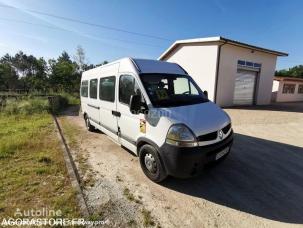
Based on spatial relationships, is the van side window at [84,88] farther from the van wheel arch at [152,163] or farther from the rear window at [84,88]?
the van wheel arch at [152,163]

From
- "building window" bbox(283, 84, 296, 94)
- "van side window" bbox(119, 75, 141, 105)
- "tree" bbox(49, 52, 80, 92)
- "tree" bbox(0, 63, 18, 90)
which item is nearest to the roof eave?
"building window" bbox(283, 84, 296, 94)

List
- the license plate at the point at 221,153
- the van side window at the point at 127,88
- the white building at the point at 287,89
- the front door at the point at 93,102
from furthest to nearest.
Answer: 1. the white building at the point at 287,89
2. the front door at the point at 93,102
3. the van side window at the point at 127,88
4. the license plate at the point at 221,153

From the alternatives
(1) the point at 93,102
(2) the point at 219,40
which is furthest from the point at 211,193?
(2) the point at 219,40

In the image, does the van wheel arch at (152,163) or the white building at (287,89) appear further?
the white building at (287,89)

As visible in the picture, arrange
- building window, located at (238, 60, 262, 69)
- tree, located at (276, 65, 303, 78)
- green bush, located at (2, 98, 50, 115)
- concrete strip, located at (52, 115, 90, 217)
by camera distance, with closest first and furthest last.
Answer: concrete strip, located at (52, 115, 90, 217) < green bush, located at (2, 98, 50, 115) < building window, located at (238, 60, 262, 69) < tree, located at (276, 65, 303, 78)

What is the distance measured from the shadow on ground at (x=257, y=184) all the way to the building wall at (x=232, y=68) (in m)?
9.32

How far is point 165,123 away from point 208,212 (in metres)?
1.50

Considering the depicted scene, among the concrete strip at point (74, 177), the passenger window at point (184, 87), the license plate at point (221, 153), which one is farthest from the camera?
the passenger window at point (184, 87)

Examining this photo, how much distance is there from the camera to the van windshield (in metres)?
3.66

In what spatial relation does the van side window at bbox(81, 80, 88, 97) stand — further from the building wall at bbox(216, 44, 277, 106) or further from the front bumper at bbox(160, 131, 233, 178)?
the building wall at bbox(216, 44, 277, 106)

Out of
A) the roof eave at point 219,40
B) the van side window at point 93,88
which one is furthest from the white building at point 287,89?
the van side window at point 93,88

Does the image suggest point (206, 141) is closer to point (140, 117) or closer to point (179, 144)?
point (179, 144)

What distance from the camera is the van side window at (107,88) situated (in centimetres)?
481

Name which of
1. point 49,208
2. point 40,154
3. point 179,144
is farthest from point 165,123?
point 40,154
